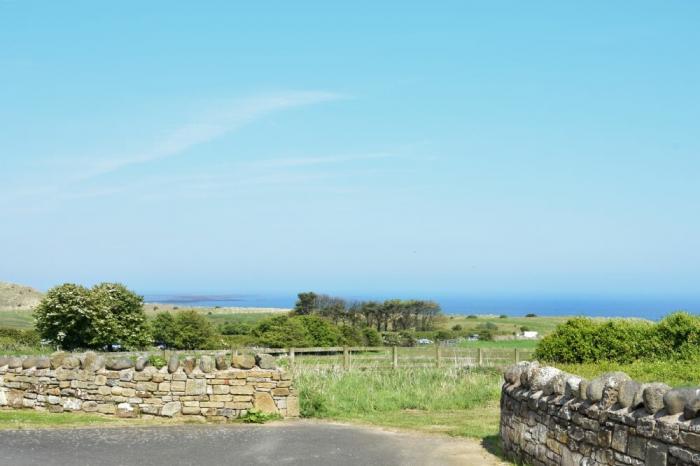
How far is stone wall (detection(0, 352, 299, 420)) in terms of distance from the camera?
13758mm

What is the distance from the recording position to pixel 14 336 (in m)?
32.8

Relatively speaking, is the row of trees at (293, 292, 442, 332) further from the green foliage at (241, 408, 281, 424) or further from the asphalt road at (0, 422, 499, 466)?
the asphalt road at (0, 422, 499, 466)

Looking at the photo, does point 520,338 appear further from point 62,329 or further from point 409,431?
point 409,431

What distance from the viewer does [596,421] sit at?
8195 millimetres

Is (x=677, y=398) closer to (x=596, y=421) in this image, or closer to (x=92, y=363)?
(x=596, y=421)

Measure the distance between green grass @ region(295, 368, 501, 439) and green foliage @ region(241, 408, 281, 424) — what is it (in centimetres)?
85

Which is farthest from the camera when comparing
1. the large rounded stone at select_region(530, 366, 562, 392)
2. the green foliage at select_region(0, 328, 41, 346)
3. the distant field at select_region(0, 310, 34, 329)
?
the distant field at select_region(0, 310, 34, 329)

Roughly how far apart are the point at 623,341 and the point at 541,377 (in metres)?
9.06

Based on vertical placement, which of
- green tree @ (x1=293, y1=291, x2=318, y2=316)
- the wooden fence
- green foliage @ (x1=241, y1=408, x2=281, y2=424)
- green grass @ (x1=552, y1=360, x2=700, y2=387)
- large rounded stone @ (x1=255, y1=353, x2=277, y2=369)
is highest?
green tree @ (x1=293, y1=291, x2=318, y2=316)

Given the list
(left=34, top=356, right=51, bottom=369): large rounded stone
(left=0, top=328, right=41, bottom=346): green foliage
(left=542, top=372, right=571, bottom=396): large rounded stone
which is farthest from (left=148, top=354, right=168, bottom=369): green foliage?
(left=0, top=328, right=41, bottom=346): green foliage

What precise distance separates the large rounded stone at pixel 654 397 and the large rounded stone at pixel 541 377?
2.25 metres

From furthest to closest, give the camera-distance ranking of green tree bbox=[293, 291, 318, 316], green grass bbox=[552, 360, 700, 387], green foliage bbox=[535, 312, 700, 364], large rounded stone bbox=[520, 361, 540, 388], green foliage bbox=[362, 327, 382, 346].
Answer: green tree bbox=[293, 291, 318, 316] < green foliage bbox=[362, 327, 382, 346] < green foliage bbox=[535, 312, 700, 364] < green grass bbox=[552, 360, 700, 387] < large rounded stone bbox=[520, 361, 540, 388]

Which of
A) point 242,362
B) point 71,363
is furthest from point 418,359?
point 71,363

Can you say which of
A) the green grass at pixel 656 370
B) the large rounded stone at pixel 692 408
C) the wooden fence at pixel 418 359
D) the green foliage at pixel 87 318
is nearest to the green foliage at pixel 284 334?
the wooden fence at pixel 418 359
